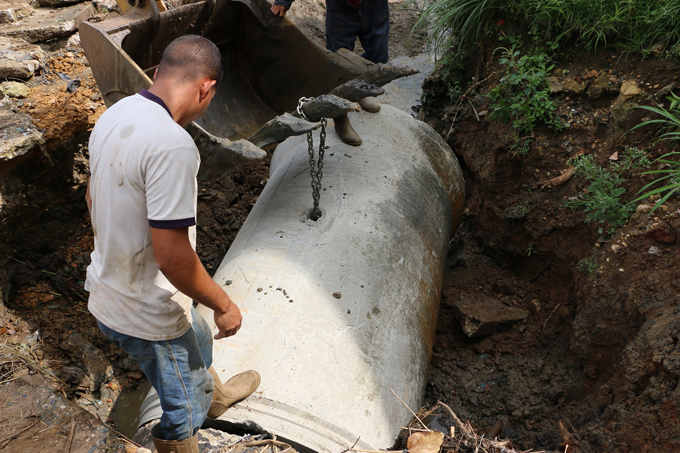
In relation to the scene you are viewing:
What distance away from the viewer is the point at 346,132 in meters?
3.15

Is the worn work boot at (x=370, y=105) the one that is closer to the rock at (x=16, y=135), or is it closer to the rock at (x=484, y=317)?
the rock at (x=484, y=317)

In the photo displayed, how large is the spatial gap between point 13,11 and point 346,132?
12.9 feet

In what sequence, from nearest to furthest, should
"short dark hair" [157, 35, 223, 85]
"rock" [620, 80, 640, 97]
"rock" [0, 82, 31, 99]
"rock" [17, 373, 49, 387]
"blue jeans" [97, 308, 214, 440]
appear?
"short dark hair" [157, 35, 223, 85]
"blue jeans" [97, 308, 214, 440]
"rock" [17, 373, 49, 387]
"rock" [620, 80, 640, 97]
"rock" [0, 82, 31, 99]

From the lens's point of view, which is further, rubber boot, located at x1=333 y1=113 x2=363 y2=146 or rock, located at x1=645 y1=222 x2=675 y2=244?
rubber boot, located at x1=333 y1=113 x2=363 y2=146

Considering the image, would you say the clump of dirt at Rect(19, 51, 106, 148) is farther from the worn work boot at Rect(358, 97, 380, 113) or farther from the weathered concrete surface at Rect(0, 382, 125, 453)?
the worn work boot at Rect(358, 97, 380, 113)

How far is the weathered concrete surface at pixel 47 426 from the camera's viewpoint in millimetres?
2230

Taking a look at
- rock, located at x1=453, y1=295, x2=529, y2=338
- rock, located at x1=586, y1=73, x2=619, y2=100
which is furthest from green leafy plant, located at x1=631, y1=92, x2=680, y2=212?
rock, located at x1=453, y1=295, x2=529, y2=338

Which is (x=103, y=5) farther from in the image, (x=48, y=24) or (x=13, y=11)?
(x=13, y=11)

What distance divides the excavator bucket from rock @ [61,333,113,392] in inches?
60.9

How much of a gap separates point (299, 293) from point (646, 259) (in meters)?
1.89

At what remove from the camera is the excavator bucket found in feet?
9.57

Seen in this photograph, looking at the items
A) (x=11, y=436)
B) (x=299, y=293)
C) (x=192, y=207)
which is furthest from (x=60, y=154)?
(x=192, y=207)

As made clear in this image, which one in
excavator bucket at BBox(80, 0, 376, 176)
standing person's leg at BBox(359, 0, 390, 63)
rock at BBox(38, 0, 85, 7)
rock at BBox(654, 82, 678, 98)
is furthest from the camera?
rock at BBox(38, 0, 85, 7)

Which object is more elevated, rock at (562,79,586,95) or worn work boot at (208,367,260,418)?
rock at (562,79,586,95)
